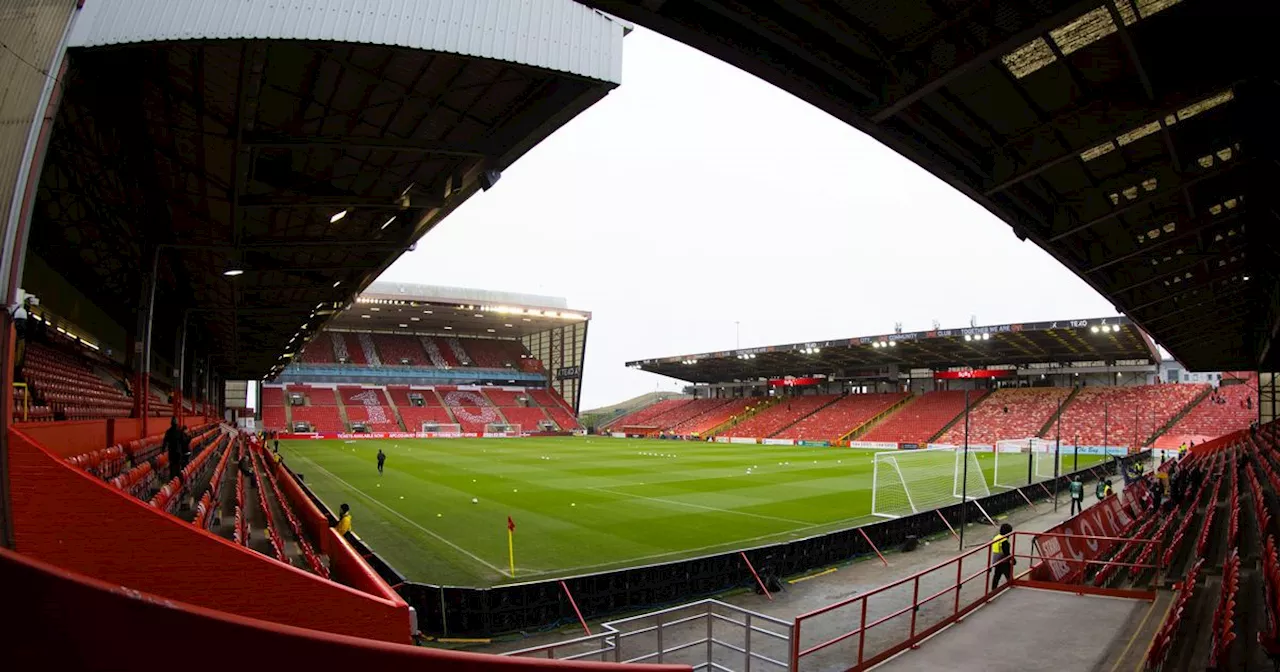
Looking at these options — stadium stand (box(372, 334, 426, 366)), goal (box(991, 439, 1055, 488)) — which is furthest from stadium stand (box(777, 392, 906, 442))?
stadium stand (box(372, 334, 426, 366))

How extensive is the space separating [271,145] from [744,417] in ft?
222

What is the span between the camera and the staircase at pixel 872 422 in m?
59.7

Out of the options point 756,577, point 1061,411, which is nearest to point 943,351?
point 1061,411

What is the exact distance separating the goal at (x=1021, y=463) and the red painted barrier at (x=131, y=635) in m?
29.4

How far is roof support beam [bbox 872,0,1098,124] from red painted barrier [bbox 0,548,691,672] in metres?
5.84

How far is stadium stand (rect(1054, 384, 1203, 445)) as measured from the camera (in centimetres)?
4931

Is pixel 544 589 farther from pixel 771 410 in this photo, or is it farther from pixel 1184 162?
pixel 771 410

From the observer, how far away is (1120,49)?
676cm

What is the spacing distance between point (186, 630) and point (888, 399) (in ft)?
229

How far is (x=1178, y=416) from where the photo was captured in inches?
2013

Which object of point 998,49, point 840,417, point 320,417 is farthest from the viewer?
point 320,417

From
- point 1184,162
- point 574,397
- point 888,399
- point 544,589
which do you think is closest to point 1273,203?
point 1184,162

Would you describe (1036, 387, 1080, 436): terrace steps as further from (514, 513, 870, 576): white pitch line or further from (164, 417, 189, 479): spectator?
(164, 417, 189, 479): spectator

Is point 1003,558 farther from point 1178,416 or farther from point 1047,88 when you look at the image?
point 1178,416
